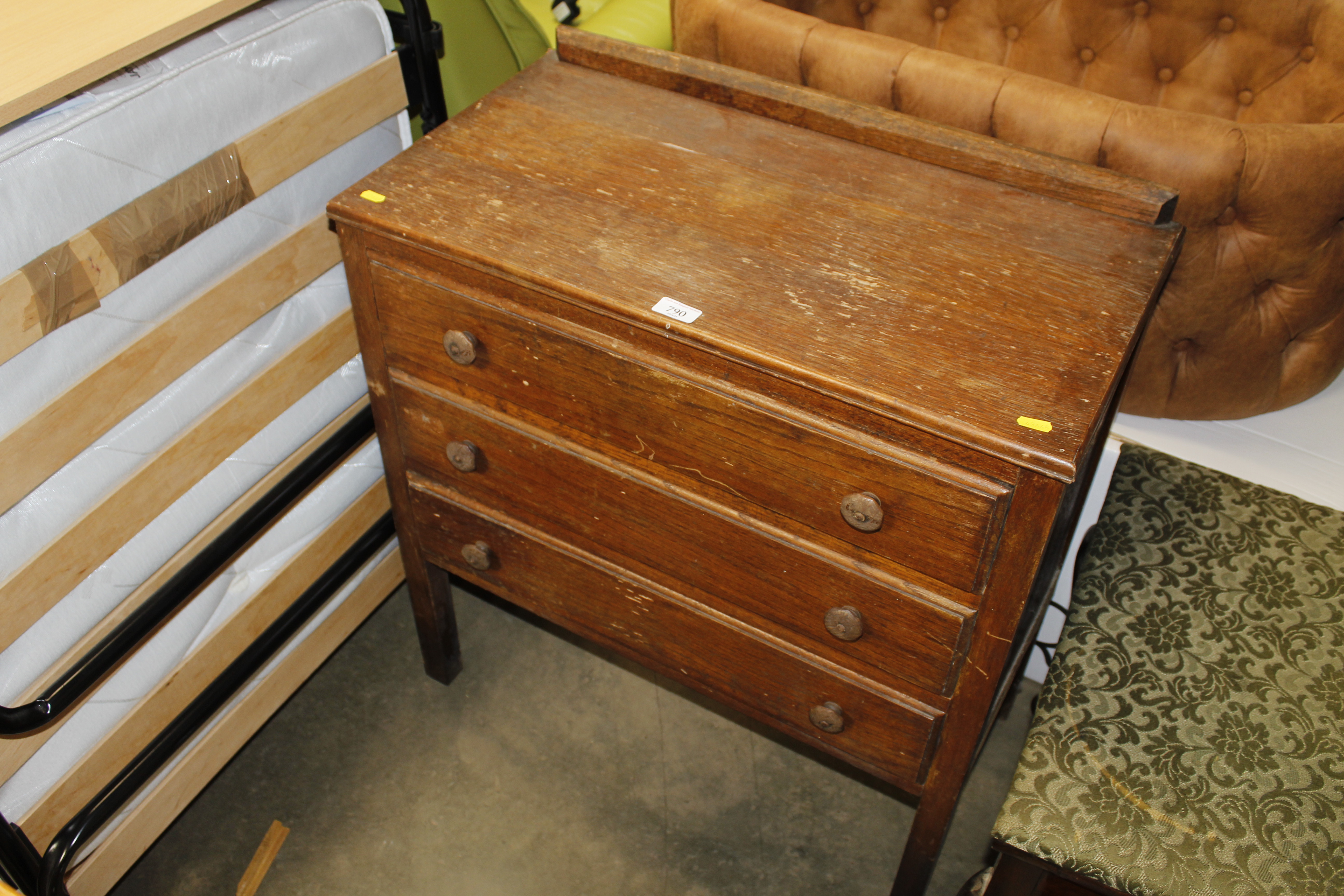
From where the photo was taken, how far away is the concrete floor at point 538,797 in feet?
5.18

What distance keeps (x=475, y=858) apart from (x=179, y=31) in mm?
1214

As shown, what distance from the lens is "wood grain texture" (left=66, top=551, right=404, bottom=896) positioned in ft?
4.45

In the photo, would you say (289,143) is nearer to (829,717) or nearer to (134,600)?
(134,600)

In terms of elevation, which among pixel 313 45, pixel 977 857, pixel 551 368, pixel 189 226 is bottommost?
pixel 977 857

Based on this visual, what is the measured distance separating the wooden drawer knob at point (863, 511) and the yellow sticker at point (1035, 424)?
17 cm

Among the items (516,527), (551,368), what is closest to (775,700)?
(516,527)

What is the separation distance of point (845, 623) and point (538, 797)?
76cm

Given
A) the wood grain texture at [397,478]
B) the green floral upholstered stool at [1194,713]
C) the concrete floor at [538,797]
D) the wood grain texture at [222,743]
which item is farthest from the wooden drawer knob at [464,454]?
the green floral upholstered stool at [1194,713]

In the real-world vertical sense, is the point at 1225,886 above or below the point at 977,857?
above

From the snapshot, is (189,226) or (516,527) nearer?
(189,226)

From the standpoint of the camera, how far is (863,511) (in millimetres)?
1042

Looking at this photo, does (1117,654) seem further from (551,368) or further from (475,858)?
(475,858)

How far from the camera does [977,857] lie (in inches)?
63.9

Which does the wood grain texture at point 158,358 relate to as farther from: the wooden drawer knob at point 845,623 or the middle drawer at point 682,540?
the wooden drawer knob at point 845,623
